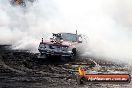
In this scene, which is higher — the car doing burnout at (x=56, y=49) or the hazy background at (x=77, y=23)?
the hazy background at (x=77, y=23)

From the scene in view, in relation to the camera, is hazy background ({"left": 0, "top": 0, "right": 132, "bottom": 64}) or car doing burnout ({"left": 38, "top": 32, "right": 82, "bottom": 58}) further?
hazy background ({"left": 0, "top": 0, "right": 132, "bottom": 64})

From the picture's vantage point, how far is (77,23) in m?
41.2

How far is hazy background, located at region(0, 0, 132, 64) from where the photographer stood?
30.3 m

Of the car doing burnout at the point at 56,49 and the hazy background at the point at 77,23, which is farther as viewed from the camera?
the hazy background at the point at 77,23

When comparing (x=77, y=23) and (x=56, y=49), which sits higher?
(x=77, y=23)

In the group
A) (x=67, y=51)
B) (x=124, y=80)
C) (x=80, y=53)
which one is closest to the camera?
(x=124, y=80)

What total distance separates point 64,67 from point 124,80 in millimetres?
9900

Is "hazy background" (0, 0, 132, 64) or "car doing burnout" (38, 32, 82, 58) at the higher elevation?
"hazy background" (0, 0, 132, 64)

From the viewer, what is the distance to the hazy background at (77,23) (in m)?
30.3

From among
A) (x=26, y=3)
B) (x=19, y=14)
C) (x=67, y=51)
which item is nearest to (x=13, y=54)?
(x=67, y=51)

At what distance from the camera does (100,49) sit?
2956 centimetres

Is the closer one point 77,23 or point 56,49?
point 56,49

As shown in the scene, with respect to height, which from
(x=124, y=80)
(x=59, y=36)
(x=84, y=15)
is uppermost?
(x=84, y=15)

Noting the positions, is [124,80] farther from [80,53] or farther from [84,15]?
[84,15]
